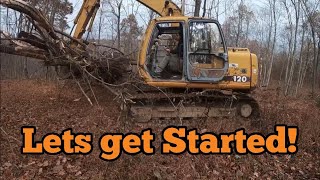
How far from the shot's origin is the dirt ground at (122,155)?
18.4ft

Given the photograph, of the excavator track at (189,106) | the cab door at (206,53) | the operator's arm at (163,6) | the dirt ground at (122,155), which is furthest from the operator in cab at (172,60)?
the dirt ground at (122,155)

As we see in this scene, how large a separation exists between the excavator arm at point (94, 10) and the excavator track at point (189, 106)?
2251 millimetres

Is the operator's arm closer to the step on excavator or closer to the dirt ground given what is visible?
the step on excavator

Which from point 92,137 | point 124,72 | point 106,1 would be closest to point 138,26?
point 106,1

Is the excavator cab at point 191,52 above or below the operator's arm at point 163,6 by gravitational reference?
below

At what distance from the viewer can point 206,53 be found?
303 inches

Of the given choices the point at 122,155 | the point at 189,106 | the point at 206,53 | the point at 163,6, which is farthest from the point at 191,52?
the point at 122,155

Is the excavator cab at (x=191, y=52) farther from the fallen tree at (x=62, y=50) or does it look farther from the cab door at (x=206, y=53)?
the fallen tree at (x=62, y=50)

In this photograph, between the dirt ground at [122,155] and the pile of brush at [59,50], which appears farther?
the pile of brush at [59,50]

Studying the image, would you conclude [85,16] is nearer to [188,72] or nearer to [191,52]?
[191,52]

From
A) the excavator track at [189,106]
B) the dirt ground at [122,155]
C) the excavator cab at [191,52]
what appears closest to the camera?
the dirt ground at [122,155]

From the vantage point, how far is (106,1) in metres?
26.3

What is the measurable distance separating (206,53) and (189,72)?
0.60 metres

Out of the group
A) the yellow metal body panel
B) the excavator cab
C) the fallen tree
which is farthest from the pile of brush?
the excavator cab
